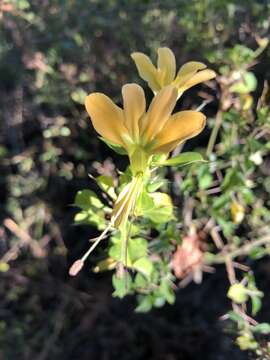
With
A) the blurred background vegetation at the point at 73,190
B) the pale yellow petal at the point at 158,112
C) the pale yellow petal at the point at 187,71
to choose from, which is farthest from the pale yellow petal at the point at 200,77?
the blurred background vegetation at the point at 73,190

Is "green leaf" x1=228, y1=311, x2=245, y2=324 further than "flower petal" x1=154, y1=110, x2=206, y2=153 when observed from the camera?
Yes

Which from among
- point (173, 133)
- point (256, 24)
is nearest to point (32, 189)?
point (256, 24)

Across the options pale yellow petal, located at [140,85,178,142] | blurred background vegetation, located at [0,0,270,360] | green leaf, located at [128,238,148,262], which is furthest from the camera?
blurred background vegetation, located at [0,0,270,360]

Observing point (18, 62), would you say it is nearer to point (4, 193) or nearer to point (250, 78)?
point (4, 193)

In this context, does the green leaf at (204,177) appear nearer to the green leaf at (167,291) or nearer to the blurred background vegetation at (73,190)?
the green leaf at (167,291)

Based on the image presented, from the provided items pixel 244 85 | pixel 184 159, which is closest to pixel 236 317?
pixel 184 159

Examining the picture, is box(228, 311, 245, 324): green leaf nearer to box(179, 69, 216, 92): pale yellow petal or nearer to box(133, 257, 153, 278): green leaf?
box(133, 257, 153, 278): green leaf

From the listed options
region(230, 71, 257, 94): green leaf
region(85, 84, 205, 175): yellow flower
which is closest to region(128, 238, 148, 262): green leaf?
region(85, 84, 205, 175): yellow flower
